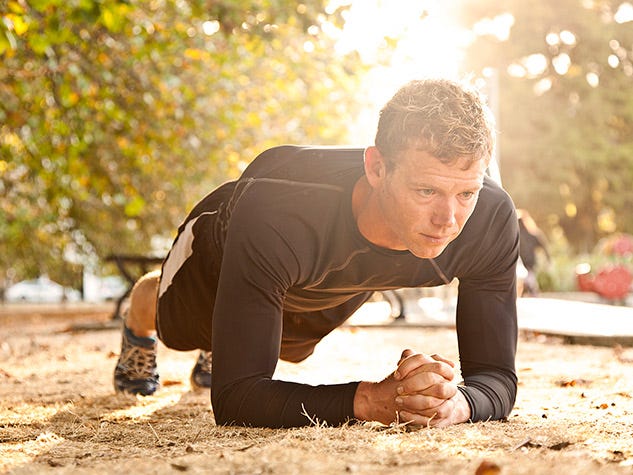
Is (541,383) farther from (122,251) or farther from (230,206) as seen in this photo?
(122,251)

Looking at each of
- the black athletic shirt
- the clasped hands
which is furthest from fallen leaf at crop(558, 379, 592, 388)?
the clasped hands

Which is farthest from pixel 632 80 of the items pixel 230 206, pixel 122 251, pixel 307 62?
pixel 230 206

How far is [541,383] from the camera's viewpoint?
15.7ft

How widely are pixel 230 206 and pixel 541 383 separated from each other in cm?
228

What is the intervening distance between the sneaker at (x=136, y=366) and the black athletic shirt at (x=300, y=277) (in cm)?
74

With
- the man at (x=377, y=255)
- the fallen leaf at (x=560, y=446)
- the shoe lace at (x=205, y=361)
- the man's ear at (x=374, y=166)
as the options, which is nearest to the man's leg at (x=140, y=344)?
the shoe lace at (x=205, y=361)

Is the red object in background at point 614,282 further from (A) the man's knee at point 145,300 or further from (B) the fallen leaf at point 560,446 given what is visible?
(B) the fallen leaf at point 560,446

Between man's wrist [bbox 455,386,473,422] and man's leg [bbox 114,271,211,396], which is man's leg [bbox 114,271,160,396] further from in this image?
man's wrist [bbox 455,386,473,422]

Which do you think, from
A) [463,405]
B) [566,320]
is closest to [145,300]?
[463,405]

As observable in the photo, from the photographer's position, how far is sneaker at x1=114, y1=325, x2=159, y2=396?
4.45m

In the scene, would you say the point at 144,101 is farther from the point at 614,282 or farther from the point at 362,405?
the point at 614,282

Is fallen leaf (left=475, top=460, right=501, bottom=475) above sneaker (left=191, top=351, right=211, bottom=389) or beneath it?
above

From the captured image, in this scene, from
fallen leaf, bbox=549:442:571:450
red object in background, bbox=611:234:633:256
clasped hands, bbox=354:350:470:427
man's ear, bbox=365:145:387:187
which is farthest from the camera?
red object in background, bbox=611:234:633:256

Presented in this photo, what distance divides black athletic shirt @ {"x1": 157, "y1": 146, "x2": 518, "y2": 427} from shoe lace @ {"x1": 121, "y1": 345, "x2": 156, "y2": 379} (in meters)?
0.76
